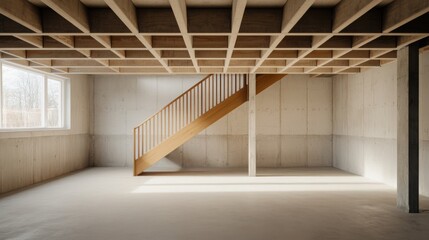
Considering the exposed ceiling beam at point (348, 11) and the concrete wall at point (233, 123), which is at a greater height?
the exposed ceiling beam at point (348, 11)

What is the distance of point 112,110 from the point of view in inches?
458

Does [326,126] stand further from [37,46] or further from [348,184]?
[37,46]

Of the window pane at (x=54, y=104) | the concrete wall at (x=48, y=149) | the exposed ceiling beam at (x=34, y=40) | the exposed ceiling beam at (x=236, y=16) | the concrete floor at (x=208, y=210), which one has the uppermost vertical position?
the exposed ceiling beam at (x=34, y=40)

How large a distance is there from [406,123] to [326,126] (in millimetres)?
6186

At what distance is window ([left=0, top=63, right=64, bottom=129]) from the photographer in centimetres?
728

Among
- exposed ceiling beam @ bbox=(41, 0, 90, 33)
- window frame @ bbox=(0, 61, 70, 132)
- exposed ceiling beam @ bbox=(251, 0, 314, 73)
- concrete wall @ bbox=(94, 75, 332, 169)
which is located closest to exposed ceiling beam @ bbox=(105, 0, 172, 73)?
exposed ceiling beam @ bbox=(41, 0, 90, 33)

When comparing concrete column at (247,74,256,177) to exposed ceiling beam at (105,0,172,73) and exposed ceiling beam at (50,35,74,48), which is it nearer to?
exposed ceiling beam at (105,0,172,73)

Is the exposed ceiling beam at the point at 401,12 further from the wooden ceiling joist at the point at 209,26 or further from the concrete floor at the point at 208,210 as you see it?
the concrete floor at the point at 208,210

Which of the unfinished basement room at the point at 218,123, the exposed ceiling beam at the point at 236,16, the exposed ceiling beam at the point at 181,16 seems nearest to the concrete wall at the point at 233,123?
the unfinished basement room at the point at 218,123

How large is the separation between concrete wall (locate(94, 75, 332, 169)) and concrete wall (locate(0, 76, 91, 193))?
→ 61 cm

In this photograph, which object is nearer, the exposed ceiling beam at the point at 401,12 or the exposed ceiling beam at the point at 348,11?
the exposed ceiling beam at the point at 348,11

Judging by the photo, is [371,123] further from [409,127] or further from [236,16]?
[236,16]

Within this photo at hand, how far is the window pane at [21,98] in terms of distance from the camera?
731 cm

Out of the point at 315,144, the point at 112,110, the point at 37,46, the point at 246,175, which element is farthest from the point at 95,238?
the point at 315,144
